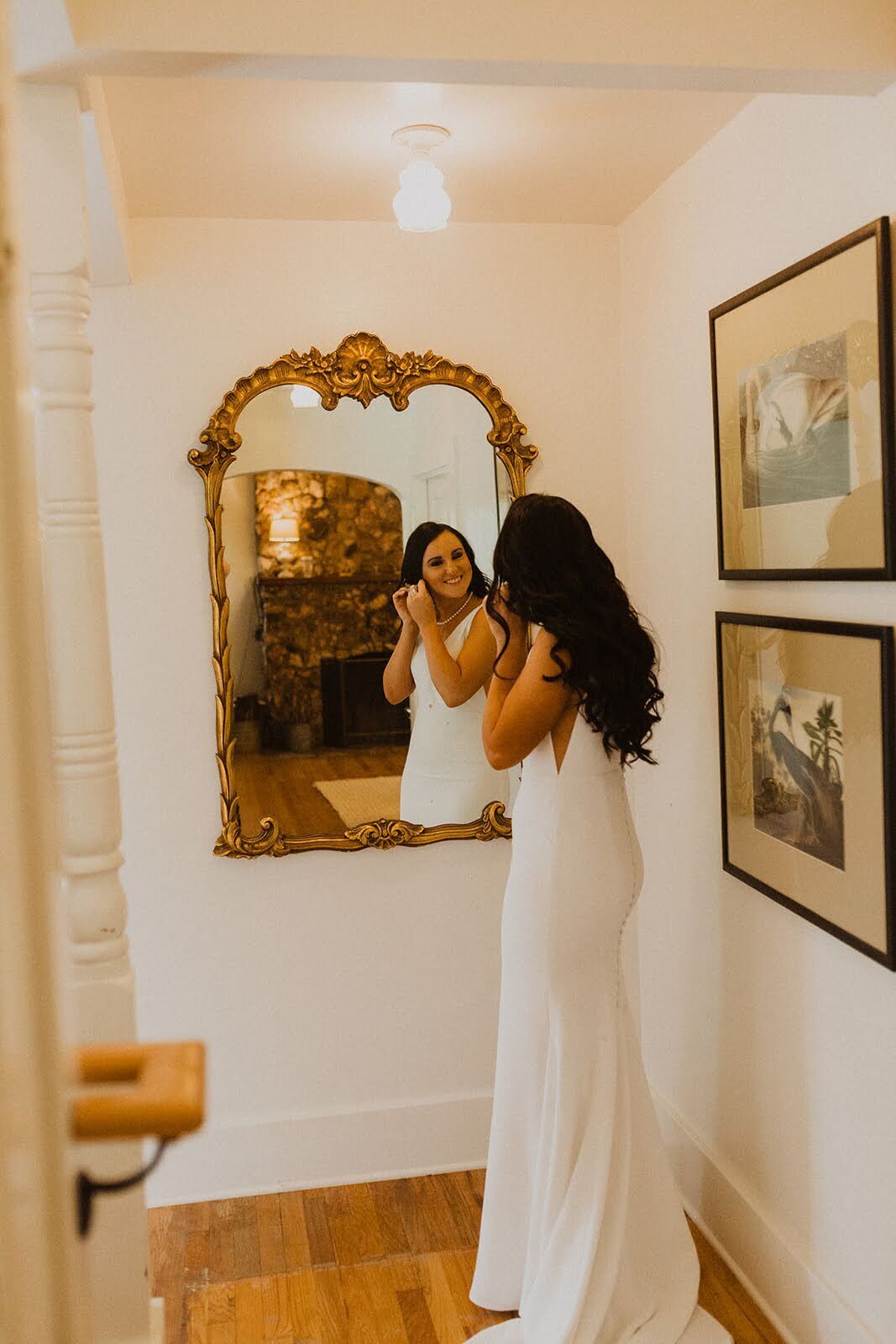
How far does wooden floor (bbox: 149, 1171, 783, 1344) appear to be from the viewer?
8.29 feet

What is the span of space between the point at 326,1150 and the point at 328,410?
1.91 meters

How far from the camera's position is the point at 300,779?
3.13m

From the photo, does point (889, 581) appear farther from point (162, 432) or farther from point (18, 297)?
point (162, 432)

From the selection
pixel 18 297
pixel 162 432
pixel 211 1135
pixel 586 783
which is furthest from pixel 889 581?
pixel 211 1135

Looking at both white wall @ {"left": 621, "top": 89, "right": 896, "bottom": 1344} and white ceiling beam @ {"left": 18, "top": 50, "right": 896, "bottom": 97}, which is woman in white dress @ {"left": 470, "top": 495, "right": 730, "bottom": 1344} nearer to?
white wall @ {"left": 621, "top": 89, "right": 896, "bottom": 1344}

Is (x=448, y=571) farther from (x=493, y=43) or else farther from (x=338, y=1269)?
(x=338, y=1269)

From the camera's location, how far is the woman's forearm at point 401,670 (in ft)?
10.2

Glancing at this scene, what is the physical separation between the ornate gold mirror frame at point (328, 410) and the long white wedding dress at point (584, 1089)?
0.80 meters

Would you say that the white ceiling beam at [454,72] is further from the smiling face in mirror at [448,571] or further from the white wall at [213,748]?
the smiling face in mirror at [448,571]

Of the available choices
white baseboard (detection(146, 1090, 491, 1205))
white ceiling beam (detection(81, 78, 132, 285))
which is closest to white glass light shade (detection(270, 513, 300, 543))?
white ceiling beam (detection(81, 78, 132, 285))

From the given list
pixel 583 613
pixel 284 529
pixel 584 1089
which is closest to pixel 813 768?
pixel 583 613

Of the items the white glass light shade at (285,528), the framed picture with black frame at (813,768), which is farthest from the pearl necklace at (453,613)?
the framed picture with black frame at (813,768)

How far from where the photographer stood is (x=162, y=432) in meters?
3.04

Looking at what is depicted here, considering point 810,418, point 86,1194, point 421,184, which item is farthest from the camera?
point 421,184
